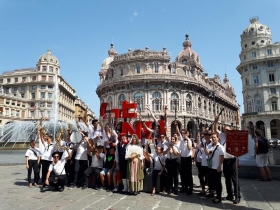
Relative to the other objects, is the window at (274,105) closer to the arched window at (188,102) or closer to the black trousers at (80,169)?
the arched window at (188,102)

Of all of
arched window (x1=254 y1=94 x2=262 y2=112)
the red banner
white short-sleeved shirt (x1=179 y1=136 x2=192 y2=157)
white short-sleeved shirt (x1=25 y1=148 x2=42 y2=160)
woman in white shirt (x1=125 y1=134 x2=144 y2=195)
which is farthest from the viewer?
arched window (x1=254 y1=94 x2=262 y2=112)

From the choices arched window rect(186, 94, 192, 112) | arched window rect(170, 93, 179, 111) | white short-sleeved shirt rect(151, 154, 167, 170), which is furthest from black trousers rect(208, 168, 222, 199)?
arched window rect(186, 94, 192, 112)

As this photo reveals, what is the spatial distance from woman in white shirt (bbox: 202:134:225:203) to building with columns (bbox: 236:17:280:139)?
4320 cm

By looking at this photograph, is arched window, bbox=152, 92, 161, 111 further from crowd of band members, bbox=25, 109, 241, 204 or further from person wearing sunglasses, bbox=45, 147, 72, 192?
person wearing sunglasses, bbox=45, 147, 72, 192

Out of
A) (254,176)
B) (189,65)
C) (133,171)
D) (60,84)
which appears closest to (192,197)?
(133,171)

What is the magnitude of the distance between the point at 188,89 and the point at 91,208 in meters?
47.6

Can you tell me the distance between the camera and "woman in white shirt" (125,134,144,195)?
23.1 ft

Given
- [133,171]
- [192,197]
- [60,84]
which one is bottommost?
[192,197]

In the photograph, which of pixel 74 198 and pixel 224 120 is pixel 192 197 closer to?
pixel 74 198

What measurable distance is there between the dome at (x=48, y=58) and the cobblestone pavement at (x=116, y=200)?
215ft

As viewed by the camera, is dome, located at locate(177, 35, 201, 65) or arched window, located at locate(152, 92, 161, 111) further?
dome, located at locate(177, 35, 201, 65)

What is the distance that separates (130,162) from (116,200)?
1.17 meters

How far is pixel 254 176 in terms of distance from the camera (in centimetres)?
954

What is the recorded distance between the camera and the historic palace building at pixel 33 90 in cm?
6303
